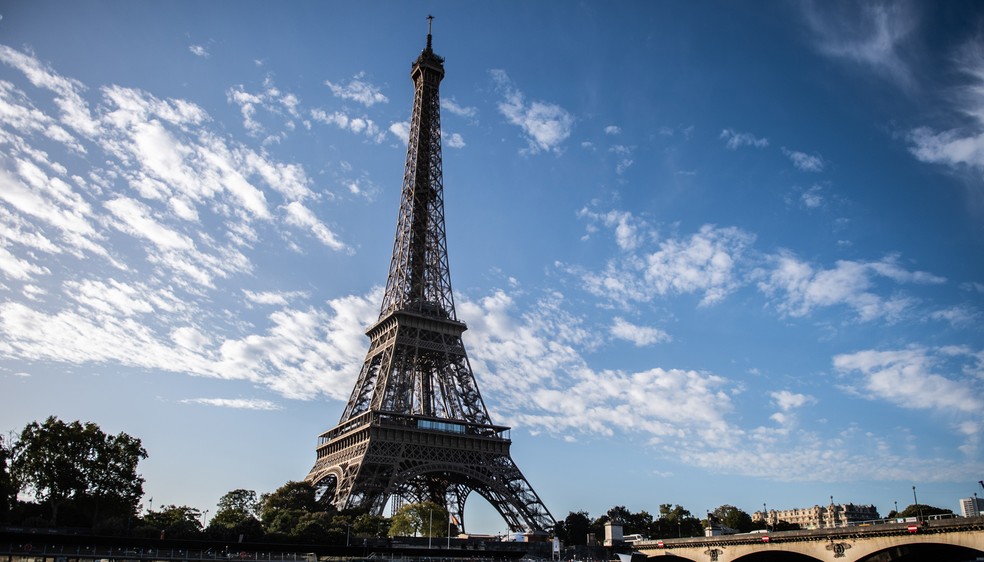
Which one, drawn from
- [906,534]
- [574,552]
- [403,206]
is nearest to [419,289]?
[403,206]

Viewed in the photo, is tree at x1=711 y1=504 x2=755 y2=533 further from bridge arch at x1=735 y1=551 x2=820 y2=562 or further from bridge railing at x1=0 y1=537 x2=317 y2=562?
bridge railing at x1=0 y1=537 x2=317 y2=562

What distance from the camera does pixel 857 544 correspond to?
195 feet

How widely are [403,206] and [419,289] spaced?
1402 centimetres

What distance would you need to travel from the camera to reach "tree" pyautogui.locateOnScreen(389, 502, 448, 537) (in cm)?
7881

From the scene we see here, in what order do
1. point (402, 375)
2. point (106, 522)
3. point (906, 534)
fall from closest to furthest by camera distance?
point (906, 534)
point (106, 522)
point (402, 375)

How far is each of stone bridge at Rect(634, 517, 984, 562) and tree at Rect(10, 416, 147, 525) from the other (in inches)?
2449

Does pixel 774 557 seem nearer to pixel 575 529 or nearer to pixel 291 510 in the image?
pixel 575 529

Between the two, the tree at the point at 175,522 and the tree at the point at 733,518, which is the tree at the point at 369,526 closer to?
the tree at the point at 175,522

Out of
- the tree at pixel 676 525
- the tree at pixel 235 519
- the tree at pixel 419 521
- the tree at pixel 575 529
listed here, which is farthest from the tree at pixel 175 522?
the tree at pixel 676 525

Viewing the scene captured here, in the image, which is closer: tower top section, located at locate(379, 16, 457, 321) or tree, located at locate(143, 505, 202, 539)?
tree, located at locate(143, 505, 202, 539)

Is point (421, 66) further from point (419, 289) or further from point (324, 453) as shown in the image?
point (324, 453)

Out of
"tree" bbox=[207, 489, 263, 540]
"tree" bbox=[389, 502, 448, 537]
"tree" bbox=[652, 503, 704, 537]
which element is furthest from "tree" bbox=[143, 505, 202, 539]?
"tree" bbox=[652, 503, 704, 537]

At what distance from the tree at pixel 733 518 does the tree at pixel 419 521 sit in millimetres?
67245

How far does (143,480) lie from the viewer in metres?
76.8
